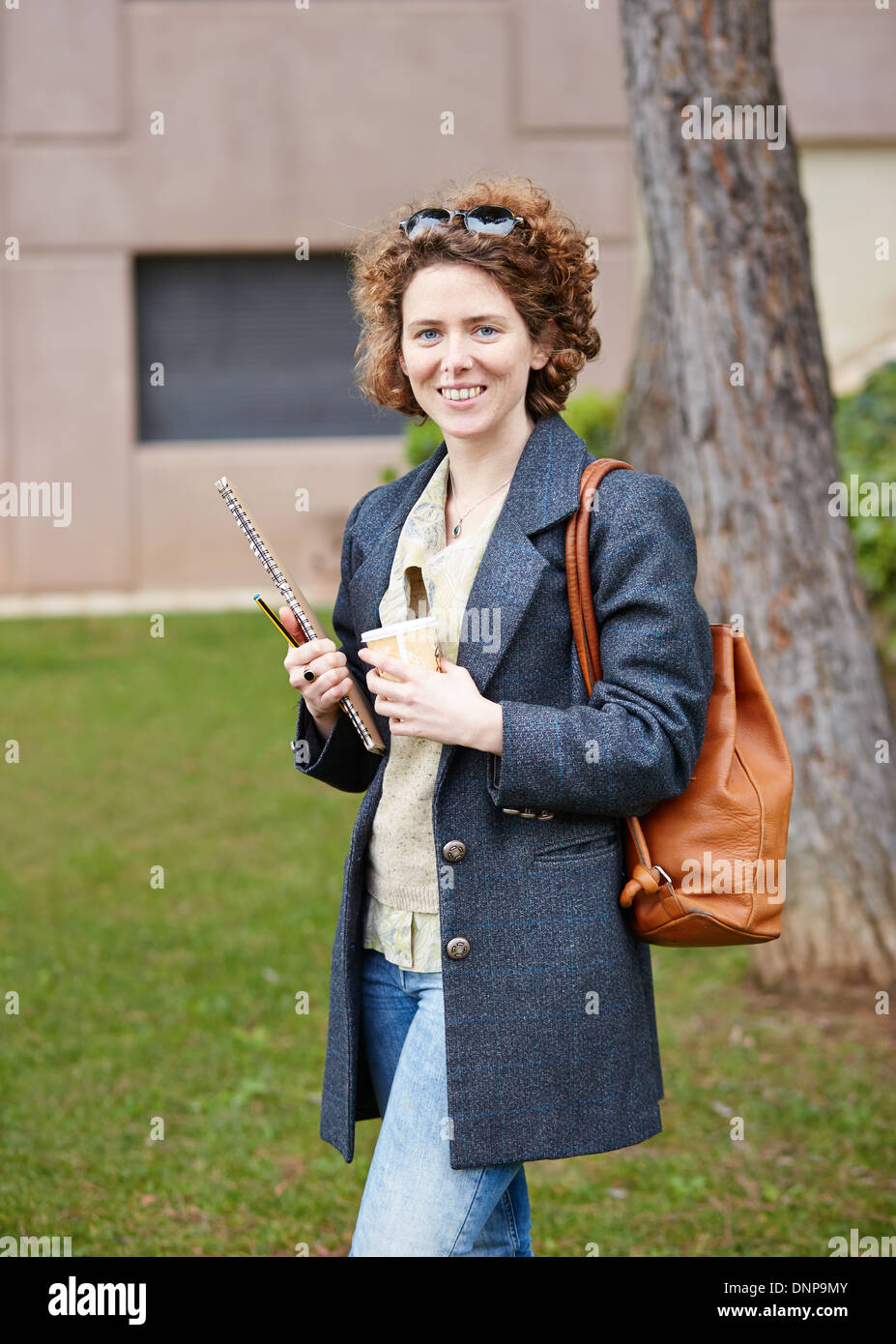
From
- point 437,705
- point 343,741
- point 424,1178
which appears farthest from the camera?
point 343,741

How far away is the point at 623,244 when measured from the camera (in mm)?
13969

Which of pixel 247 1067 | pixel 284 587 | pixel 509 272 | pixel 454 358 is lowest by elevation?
pixel 247 1067

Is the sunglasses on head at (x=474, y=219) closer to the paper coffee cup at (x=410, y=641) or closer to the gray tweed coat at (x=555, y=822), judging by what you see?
the gray tweed coat at (x=555, y=822)

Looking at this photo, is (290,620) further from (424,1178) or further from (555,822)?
(424,1178)

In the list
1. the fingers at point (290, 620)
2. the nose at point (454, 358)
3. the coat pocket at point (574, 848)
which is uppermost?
the nose at point (454, 358)

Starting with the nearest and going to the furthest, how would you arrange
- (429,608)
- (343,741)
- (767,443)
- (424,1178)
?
(424,1178) < (429,608) < (343,741) < (767,443)

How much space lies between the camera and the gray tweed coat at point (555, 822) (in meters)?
2.07

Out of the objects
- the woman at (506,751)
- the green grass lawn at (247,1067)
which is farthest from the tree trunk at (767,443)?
the woman at (506,751)

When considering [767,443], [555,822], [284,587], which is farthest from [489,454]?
[767,443]

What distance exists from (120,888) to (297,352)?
886 cm

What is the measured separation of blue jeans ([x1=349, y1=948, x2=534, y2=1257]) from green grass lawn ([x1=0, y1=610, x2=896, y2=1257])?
5.01 feet

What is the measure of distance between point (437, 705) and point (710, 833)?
0.49m

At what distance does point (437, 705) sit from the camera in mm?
2023

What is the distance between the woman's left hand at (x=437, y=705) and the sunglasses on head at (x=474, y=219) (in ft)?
2.28
